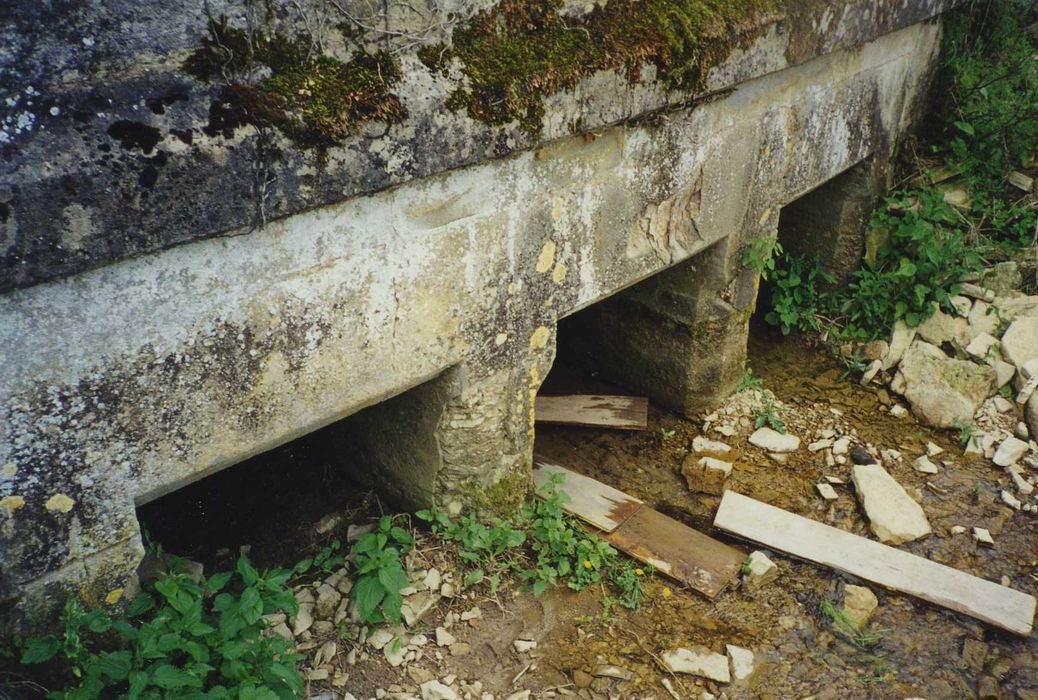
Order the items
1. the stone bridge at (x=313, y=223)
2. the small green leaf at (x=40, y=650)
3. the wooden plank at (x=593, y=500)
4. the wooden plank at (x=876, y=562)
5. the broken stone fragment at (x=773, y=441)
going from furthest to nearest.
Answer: the broken stone fragment at (x=773, y=441) < the wooden plank at (x=593, y=500) < the wooden plank at (x=876, y=562) < the small green leaf at (x=40, y=650) < the stone bridge at (x=313, y=223)

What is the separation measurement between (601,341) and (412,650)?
2498 millimetres

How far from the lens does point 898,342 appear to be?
17.1ft

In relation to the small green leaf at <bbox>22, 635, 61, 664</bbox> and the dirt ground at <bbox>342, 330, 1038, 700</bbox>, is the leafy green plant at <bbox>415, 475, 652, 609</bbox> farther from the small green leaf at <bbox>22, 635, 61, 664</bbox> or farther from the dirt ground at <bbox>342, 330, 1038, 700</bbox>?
the small green leaf at <bbox>22, 635, 61, 664</bbox>

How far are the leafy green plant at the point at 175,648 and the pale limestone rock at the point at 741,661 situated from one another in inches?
67.9

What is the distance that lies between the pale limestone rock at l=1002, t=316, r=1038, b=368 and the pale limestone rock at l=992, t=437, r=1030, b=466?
55 centimetres

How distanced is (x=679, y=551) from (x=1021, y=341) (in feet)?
9.09

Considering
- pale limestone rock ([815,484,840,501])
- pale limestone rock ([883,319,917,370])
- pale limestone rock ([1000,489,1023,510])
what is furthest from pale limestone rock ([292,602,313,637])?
pale limestone rock ([883,319,917,370])

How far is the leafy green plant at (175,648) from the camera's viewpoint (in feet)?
7.14

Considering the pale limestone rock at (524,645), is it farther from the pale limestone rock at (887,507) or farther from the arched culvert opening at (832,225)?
the arched culvert opening at (832,225)

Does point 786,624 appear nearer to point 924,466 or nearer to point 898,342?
point 924,466

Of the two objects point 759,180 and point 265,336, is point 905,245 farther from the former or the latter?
point 265,336

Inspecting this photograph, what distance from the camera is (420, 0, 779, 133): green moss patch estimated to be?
2531 millimetres

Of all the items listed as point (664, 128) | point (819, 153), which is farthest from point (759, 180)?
point (664, 128)

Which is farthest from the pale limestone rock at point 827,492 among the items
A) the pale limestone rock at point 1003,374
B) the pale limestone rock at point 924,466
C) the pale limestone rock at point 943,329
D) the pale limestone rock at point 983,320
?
the pale limestone rock at point 983,320
